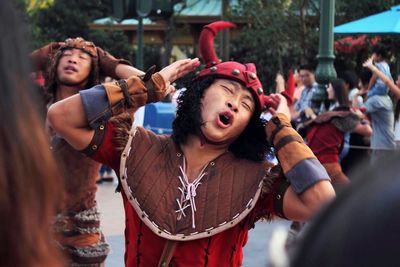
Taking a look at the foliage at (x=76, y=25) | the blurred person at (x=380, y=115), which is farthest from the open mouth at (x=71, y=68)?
the foliage at (x=76, y=25)

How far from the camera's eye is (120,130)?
3.29 meters

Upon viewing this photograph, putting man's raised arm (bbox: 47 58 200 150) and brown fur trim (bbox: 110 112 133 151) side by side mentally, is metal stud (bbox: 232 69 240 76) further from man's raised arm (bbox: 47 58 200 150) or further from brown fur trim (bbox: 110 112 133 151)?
brown fur trim (bbox: 110 112 133 151)

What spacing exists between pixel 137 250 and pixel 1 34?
7.00 ft

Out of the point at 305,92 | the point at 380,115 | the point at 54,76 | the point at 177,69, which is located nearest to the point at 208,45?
the point at 177,69

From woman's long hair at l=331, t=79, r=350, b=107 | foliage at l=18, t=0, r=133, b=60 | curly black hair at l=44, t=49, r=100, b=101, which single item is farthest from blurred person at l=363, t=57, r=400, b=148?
foliage at l=18, t=0, r=133, b=60

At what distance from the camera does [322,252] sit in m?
0.79

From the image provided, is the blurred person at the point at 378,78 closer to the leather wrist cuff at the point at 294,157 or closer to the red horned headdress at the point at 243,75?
the red horned headdress at the point at 243,75

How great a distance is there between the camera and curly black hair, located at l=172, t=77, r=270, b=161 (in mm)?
3348

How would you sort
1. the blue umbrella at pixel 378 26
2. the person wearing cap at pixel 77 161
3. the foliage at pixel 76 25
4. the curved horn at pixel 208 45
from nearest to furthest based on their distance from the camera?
1. the curved horn at pixel 208 45
2. the person wearing cap at pixel 77 161
3. the blue umbrella at pixel 378 26
4. the foliage at pixel 76 25

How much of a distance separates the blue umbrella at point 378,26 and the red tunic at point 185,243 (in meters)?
→ 7.03

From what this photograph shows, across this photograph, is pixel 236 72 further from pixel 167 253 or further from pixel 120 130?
pixel 167 253

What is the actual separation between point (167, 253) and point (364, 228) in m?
2.38

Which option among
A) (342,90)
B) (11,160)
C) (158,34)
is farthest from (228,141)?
(158,34)

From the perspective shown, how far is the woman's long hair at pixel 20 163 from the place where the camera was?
1162 mm
